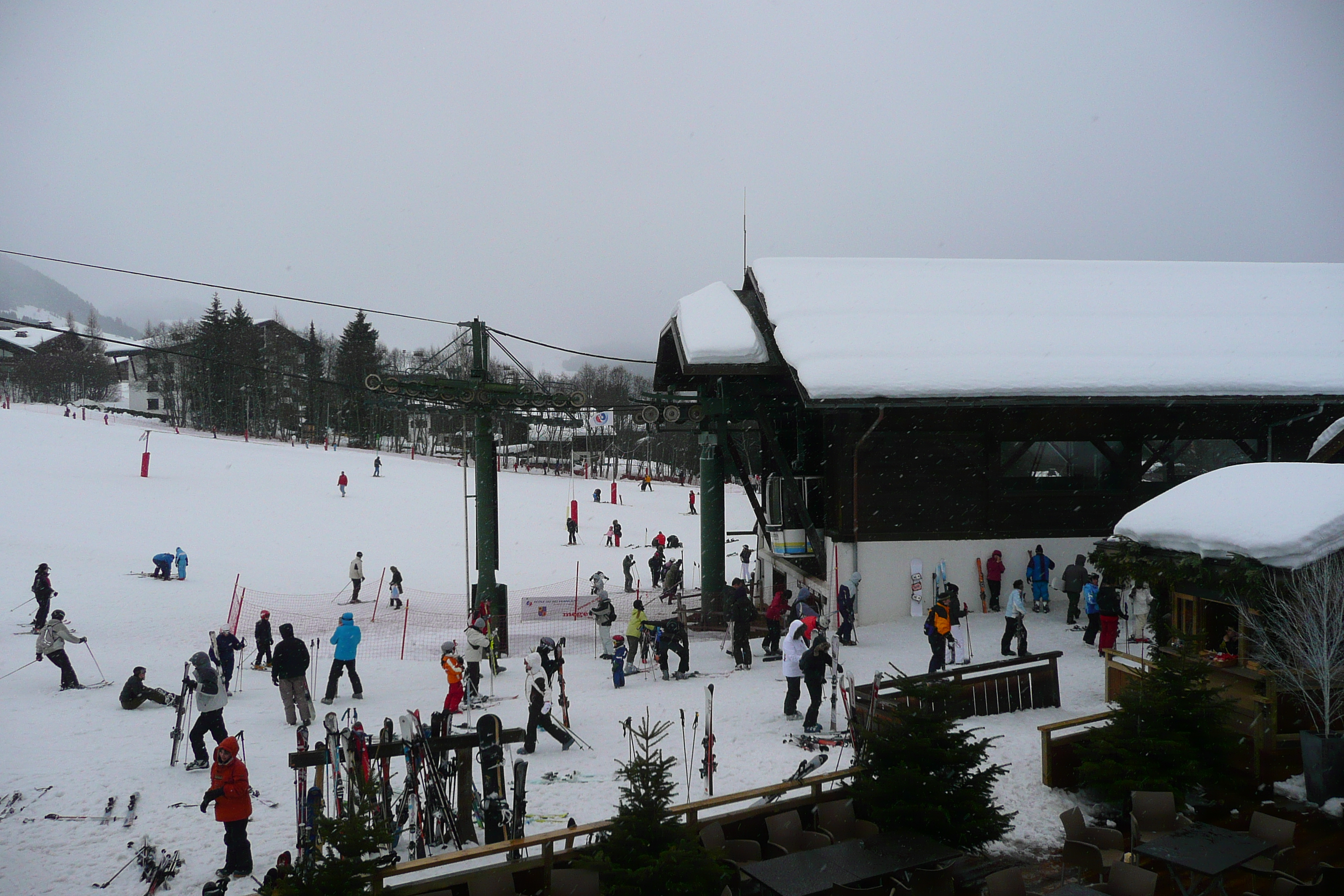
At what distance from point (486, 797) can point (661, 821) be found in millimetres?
2749

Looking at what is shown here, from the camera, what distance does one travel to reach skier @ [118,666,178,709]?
42.5ft

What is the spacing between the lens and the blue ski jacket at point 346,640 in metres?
13.5

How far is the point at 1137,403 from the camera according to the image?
18078mm

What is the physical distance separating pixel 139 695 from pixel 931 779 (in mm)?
12610

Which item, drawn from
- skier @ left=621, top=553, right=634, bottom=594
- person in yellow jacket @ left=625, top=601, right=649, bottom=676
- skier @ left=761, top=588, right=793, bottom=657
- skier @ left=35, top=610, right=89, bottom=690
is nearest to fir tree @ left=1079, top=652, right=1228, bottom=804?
person in yellow jacket @ left=625, top=601, right=649, bottom=676

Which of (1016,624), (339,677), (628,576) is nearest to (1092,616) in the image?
(1016,624)

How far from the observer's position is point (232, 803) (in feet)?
24.0

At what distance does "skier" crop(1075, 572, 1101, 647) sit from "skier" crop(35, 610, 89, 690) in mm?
18190

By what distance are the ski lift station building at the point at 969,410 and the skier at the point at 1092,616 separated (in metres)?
3.47

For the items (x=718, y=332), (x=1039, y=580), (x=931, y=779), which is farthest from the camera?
(x=718, y=332)

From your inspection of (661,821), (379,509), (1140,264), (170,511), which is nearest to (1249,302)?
(1140,264)

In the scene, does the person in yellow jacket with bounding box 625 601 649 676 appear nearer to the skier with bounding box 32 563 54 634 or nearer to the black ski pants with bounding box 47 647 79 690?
the black ski pants with bounding box 47 647 79 690

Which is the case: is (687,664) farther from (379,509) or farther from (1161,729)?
(379,509)

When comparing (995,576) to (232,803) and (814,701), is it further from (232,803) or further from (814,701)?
(232,803)
